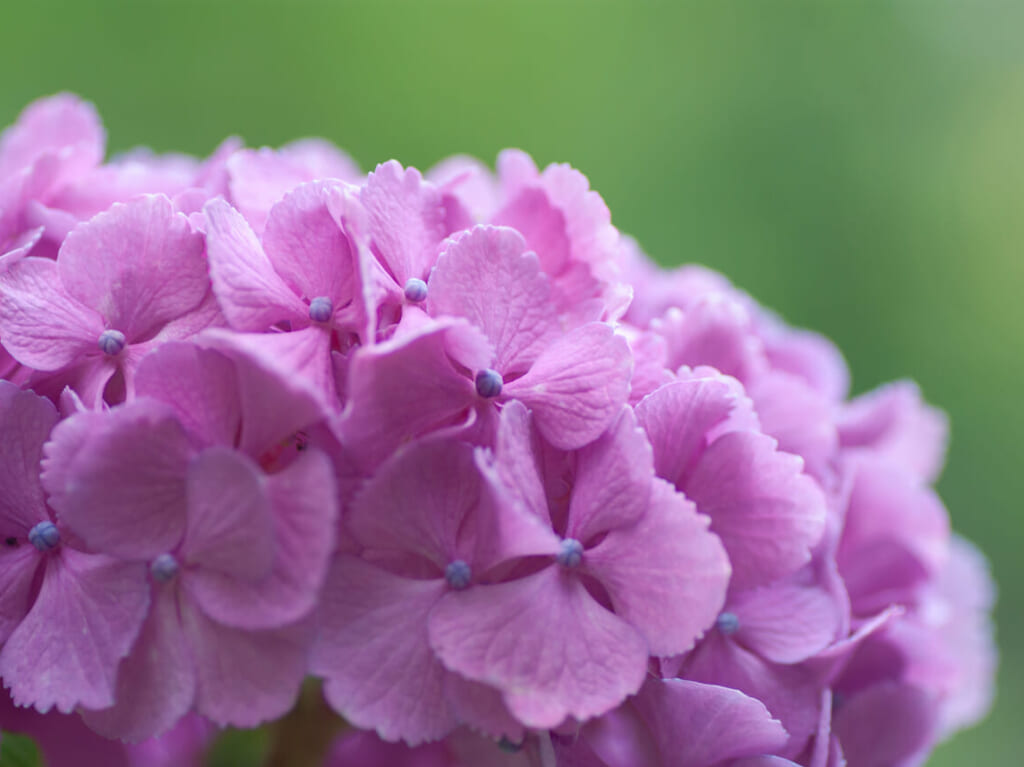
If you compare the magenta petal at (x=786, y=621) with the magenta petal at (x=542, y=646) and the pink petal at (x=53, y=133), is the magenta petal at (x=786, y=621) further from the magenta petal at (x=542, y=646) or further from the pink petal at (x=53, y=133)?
the pink petal at (x=53, y=133)

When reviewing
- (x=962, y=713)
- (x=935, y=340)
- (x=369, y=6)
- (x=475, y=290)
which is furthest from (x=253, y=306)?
(x=935, y=340)

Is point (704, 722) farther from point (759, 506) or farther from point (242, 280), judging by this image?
point (242, 280)

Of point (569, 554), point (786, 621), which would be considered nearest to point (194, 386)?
point (569, 554)

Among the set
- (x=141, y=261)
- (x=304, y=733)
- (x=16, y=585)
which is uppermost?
(x=141, y=261)

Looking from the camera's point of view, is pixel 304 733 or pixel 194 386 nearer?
pixel 194 386

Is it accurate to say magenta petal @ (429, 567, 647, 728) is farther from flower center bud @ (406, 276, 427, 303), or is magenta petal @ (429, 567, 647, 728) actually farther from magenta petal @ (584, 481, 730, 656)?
flower center bud @ (406, 276, 427, 303)

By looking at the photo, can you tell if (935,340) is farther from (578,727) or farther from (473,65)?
(578,727)

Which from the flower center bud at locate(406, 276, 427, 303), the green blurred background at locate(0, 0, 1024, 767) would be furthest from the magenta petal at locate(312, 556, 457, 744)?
the green blurred background at locate(0, 0, 1024, 767)
